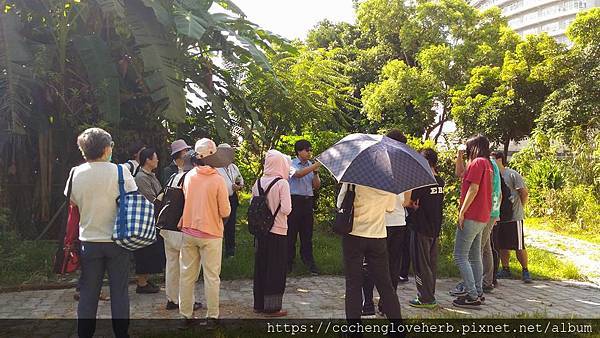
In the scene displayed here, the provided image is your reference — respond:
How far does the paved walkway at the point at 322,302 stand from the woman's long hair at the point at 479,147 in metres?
1.72

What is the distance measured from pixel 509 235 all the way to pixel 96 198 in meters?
5.29

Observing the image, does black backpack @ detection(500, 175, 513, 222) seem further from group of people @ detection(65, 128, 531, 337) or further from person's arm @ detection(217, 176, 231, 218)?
person's arm @ detection(217, 176, 231, 218)

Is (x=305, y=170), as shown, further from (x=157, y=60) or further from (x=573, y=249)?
(x=573, y=249)

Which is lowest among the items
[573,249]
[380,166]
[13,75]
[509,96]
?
[573,249]

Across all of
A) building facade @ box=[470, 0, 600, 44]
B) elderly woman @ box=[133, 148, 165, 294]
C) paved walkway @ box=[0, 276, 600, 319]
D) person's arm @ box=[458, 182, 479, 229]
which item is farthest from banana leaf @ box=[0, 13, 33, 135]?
building facade @ box=[470, 0, 600, 44]

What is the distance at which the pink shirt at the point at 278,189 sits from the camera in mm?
5043

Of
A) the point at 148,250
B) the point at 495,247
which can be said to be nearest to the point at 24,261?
the point at 148,250

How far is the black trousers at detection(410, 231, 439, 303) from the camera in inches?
215

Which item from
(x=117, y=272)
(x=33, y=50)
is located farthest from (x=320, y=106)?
(x=117, y=272)

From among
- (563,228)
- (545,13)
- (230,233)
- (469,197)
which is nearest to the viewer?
(469,197)

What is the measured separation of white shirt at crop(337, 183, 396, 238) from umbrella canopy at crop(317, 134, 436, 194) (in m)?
0.31

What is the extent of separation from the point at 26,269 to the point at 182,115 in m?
2.99

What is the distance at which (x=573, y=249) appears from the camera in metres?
9.66

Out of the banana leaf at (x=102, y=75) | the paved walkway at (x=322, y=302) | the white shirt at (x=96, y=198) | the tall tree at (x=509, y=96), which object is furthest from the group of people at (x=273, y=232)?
the tall tree at (x=509, y=96)
